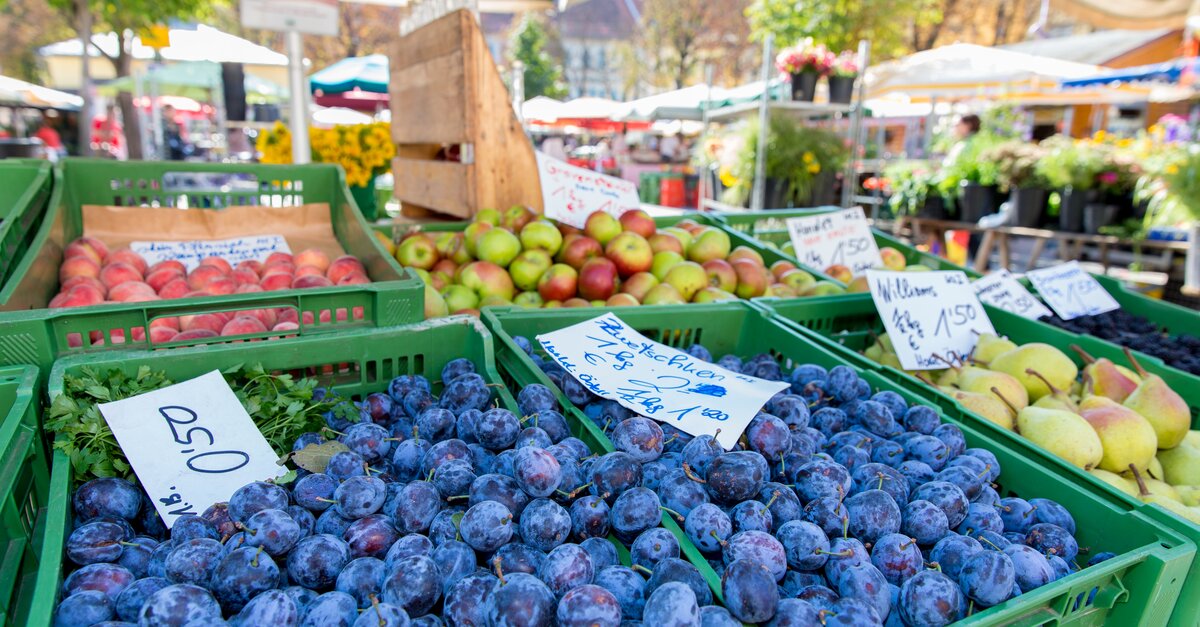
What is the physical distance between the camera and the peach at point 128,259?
2.23 m

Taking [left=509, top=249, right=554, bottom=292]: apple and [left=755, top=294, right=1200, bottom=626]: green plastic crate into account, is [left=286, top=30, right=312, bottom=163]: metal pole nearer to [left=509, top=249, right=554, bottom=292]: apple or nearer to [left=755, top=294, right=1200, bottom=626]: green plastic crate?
[left=509, top=249, right=554, bottom=292]: apple

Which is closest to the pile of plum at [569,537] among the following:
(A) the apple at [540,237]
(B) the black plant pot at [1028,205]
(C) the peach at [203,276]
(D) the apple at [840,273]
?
(C) the peach at [203,276]

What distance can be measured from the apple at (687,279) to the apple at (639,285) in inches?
2.9

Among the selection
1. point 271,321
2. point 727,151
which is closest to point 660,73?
point 727,151

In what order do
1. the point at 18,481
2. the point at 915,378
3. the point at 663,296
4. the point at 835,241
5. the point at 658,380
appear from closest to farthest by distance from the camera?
the point at 18,481 < the point at 658,380 < the point at 915,378 < the point at 663,296 < the point at 835,241

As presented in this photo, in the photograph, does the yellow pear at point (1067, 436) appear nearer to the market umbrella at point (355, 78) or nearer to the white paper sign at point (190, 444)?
the white paper sign at point (190, 444)

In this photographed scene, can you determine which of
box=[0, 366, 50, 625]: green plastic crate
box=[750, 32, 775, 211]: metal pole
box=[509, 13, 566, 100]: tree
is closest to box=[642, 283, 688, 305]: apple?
box=[0, 366, 50, 625]: green plastic crate

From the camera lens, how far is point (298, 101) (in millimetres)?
4602

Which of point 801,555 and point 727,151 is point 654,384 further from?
point 727,151

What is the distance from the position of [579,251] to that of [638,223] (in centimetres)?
40

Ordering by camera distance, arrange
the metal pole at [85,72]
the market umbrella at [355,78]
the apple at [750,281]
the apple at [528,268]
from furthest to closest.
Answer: the market umbrella at [355,78] → the metal pole at [85,72] → the apple at [750,281] → the apple at [528,268]

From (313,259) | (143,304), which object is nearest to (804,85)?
(313,259)

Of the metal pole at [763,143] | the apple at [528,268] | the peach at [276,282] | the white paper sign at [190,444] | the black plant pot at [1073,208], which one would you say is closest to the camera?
the white paper sign at [190,444]

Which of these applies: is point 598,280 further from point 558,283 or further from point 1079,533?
point 1079,533
